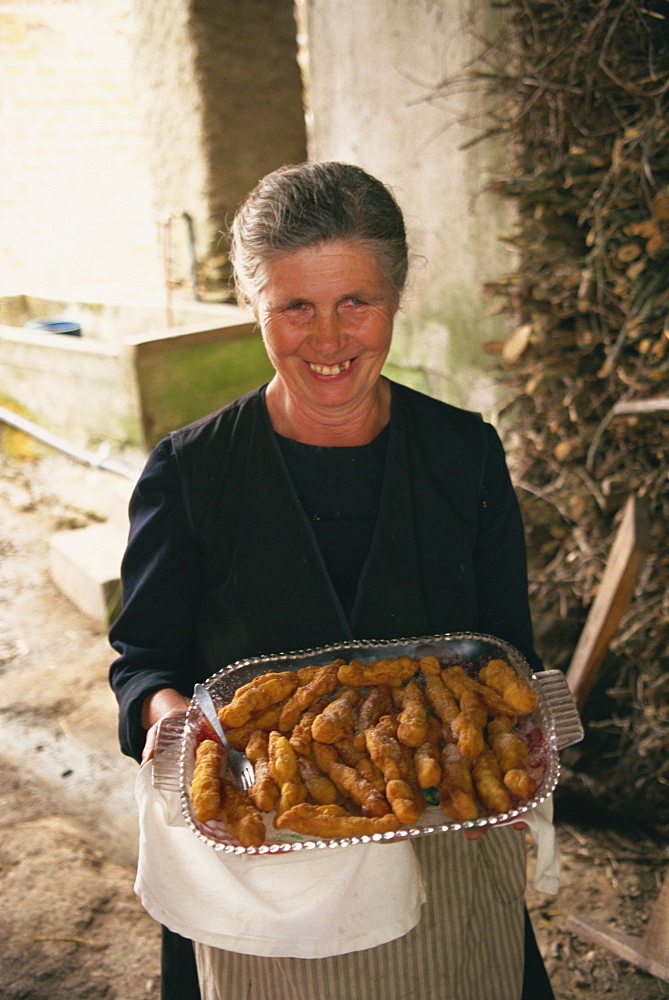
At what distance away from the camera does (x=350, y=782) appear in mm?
1206

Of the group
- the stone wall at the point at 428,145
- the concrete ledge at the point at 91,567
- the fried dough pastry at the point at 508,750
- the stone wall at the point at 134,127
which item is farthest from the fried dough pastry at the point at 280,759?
the stone wall at the point at 134,127

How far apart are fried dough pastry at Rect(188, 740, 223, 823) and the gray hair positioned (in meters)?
0.86

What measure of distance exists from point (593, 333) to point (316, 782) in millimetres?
2218

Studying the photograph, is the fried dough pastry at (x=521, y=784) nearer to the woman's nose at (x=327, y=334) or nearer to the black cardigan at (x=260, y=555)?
the black cardigan at (x=260, y=555)

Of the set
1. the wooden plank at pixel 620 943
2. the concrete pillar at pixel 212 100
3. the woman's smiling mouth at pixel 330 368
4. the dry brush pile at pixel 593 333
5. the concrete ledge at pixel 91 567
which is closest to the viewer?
the woman's smiling mouth at pixel 330 368

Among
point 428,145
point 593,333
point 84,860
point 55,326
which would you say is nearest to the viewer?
point 84,860

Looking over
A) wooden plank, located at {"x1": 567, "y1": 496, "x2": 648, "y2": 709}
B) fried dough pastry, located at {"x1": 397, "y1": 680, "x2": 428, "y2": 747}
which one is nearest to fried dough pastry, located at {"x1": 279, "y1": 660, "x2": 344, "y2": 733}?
fried dough pastry, located at {"x1": 397, "y1": 680, "x2": 428, "y2": 747}

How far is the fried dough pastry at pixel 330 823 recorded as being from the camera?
3.58ft

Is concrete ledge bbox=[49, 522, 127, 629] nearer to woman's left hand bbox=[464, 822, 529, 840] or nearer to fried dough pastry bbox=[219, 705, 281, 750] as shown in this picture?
fried dough pastry bbox=[219, 705, 281, 750]

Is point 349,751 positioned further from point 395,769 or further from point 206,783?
point 206,783

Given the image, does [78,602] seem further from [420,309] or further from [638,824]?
[638,824]

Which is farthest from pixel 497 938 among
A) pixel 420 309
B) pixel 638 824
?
pixel 420 309

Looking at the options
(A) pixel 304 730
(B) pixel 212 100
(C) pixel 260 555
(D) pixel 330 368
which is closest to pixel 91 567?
(C) pixel 260 555

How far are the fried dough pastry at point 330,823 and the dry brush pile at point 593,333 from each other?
166 centimetres
